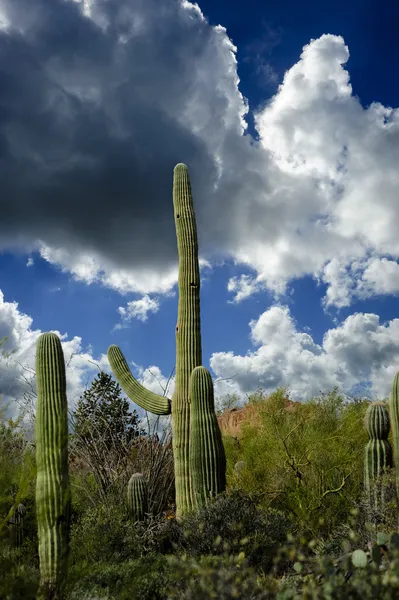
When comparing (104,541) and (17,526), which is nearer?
(104,541)

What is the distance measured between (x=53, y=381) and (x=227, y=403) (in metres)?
15.0

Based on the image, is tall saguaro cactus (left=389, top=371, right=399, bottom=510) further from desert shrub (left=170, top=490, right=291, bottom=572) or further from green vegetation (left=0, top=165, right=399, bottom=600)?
desert shrub (left=170, top=490, right=291, bottom=572)

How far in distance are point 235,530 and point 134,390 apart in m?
3.92

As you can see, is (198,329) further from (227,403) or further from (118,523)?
(227,403)

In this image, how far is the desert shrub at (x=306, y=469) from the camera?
9219 millimetres

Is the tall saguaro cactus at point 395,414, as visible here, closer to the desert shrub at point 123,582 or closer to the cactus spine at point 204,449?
the cactus spine at point 204,449

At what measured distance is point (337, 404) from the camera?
1620cm

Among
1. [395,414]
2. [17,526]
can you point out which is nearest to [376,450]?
[395,414]

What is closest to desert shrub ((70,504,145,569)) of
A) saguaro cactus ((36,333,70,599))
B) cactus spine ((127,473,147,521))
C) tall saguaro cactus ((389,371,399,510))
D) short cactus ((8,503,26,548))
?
saguaro cactus ((36,333,70,599))

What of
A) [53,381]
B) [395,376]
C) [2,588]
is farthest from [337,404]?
[2,588]

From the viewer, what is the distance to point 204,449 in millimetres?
8906

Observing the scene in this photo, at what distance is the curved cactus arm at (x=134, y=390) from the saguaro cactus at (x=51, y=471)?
3233 mm

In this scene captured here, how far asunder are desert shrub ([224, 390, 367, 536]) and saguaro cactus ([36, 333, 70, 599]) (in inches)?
120

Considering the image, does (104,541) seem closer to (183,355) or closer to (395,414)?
(183,355)
